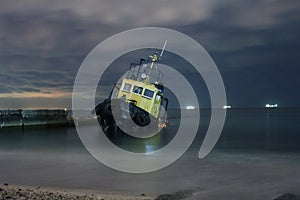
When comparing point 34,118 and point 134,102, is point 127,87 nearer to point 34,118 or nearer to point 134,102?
point 134,102

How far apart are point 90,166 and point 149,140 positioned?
1616cm

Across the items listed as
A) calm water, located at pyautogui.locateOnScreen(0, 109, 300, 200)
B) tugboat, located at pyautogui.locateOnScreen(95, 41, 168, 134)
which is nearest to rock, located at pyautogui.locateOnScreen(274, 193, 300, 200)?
calm water, located at pyautogui.locateOnScreen(0, 109, 300, 200)

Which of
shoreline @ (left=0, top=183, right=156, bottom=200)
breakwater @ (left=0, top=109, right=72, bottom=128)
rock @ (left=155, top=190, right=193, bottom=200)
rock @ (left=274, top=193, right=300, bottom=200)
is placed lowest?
rock @ (left=274, top=193, right=300, bottom=200)

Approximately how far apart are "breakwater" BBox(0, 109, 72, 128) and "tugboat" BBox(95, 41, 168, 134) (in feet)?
47.3

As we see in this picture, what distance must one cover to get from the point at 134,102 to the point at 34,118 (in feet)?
71.8

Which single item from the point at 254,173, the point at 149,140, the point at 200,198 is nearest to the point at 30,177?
the point at 200,198

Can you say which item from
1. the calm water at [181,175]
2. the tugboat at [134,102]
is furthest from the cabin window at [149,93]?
the calm water at [181,175]

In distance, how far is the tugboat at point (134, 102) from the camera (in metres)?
32.4

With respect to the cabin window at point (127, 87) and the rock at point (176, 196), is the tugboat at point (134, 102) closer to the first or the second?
the cabin window at point (127, 87)

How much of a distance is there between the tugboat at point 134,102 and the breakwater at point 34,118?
14.4 m

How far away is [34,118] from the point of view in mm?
48938

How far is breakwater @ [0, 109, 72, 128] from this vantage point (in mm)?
43625

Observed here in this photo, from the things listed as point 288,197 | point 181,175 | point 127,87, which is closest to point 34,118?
point 127,87

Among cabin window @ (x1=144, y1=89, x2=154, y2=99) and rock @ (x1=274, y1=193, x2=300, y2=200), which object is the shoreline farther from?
cabin window @ (x1=144, y1=89, x2=154, y2=99)
